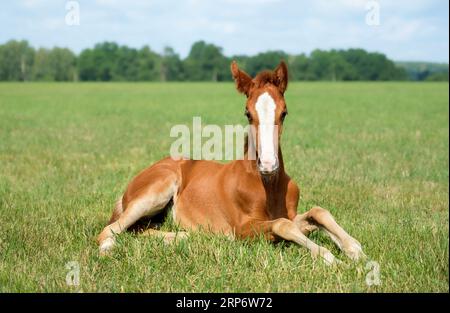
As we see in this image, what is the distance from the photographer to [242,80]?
16.8 feet

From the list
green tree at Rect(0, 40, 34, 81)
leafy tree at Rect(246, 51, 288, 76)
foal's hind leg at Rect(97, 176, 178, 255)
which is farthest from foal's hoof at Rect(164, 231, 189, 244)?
green tree at Rect(0, 40, 34, 81)

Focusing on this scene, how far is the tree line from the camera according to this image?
8869 cm

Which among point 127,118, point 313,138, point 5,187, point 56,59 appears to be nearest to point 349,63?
point 56,59

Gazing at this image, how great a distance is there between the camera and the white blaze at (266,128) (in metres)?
4.54

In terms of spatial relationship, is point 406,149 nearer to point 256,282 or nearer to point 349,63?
point 256,282

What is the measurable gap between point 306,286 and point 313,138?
12.1 metres

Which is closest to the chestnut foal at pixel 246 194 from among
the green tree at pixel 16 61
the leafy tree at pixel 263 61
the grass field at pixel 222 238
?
the grass field at pixel 222 238

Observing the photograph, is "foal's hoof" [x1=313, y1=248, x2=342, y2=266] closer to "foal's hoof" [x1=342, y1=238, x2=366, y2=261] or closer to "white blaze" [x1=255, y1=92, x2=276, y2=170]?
"foal's hoof" [x1=342, y1=238, x2=366, y2=261]

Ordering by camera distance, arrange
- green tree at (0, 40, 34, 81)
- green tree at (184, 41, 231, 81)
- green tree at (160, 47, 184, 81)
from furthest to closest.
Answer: green tree at (160, 47, 184, 81) → green tree at (184, 41, 231, 81) → green tree at (0, 40, 34, 81)

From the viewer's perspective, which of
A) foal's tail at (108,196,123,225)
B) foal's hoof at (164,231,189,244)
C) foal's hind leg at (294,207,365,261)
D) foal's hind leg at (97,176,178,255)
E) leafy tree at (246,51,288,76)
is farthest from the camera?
leafy tree at (246,51,288,76)

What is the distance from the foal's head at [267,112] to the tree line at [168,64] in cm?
7495

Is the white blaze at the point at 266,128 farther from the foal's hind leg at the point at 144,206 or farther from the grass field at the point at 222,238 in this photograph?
the foal's hind leg at the point at 144,206

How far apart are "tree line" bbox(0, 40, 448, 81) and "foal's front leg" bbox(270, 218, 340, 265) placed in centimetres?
7535
